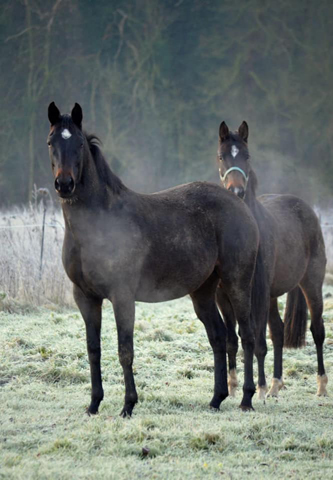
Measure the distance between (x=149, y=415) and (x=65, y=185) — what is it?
65.6 inches

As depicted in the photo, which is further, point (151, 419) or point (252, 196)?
point (252, 196)

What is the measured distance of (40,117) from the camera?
23.9 meters

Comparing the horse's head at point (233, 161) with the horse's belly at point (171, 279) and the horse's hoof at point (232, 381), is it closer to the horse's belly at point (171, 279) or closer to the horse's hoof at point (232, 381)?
the horse's belly at point (171, 279)

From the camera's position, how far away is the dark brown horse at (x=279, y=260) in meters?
5.78

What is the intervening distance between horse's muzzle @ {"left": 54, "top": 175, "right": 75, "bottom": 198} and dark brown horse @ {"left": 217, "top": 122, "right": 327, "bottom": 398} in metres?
1.92

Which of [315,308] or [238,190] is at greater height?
[238,190]

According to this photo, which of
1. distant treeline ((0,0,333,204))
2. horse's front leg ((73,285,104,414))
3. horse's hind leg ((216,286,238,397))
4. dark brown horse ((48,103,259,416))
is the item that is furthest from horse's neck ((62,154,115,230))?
distant treeline ((0,0,333,204))

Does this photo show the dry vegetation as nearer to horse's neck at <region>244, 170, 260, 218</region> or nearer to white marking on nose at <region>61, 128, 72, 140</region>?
horse's neck at <region>244, 170, 260, 218</region>

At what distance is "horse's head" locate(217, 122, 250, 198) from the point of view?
19.2 feet

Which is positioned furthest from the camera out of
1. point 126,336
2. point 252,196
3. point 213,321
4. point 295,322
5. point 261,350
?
point 295,322

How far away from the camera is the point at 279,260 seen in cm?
613

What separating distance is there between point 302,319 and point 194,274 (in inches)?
89.9

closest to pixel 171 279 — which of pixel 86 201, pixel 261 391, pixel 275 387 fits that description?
pixel 86 201

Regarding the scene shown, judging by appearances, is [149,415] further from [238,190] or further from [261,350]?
[238,190]
